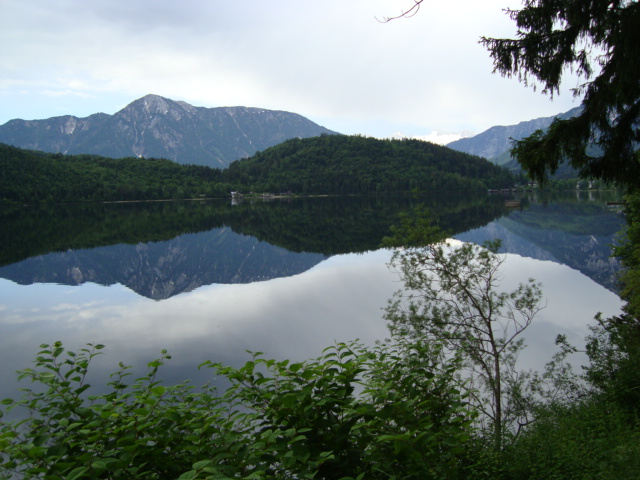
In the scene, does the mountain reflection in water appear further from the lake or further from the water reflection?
the water reflection

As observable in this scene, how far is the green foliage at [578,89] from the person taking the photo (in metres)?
7.63

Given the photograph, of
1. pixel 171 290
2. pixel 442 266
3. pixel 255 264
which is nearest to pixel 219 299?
pixel 171 290

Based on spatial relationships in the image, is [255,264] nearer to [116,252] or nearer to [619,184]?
[116,252]

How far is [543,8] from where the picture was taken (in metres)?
7.83

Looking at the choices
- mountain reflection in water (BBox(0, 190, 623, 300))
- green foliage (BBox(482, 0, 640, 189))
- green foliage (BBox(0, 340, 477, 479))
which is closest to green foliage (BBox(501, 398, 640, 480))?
green foliage (BBox(0, 340, 477, 479))

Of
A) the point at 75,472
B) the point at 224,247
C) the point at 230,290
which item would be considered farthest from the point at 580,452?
the point at 224,247

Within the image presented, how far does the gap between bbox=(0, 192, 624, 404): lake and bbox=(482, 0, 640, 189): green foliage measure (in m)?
7.06

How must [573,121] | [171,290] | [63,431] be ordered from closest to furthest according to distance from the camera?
1. [63,431]
2. [573,121]
3. [171,290]

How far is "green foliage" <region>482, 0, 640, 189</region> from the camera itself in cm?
763

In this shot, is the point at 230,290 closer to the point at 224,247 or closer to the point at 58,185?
the point at 224,247

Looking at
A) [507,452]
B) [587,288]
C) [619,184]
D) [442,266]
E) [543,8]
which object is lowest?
[587,288]

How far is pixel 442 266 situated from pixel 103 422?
12.6 metres

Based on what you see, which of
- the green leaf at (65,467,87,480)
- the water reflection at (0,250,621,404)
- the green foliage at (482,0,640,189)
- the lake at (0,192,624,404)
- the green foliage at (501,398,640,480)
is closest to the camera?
the green leaf at (65,467,87,480)

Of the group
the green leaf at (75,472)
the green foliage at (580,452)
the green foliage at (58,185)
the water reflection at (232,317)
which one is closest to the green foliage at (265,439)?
the green leaf at (75,472)
